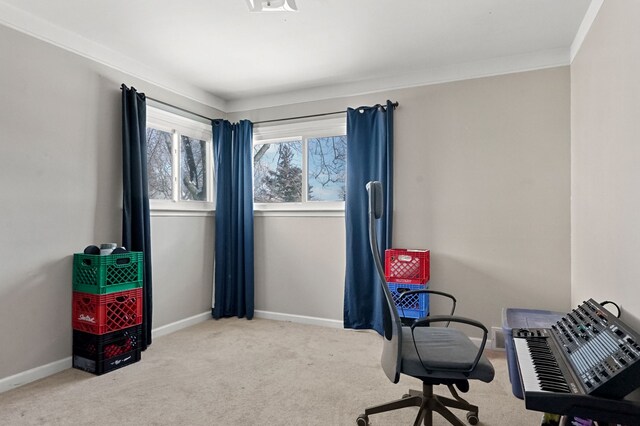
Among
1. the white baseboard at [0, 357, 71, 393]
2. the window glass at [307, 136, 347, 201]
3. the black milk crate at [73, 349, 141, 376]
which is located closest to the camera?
the white baseboard at [0, 357, 71, 393]

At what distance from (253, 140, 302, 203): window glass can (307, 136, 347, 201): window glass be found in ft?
0.47

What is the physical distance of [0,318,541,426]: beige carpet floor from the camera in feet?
6.89

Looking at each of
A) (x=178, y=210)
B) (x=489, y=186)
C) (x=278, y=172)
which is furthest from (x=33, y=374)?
(x=489, y=186)

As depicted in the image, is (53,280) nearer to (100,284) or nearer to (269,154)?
(100,284)

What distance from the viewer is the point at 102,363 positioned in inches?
105

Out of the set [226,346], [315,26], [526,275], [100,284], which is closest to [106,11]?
[315,26]

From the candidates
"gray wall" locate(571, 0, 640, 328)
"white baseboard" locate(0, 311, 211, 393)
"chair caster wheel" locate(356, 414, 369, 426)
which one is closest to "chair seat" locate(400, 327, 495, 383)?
"chair caster wheel" locate(356, 414, 369, 426)

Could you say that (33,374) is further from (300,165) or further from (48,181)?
(300,165)

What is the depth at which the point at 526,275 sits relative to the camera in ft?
10.2

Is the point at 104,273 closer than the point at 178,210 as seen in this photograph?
Yes

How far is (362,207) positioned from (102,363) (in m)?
2.43

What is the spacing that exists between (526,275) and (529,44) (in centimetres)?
183

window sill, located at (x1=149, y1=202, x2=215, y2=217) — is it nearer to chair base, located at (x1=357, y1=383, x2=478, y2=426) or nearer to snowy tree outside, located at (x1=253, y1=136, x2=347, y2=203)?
snowy tree outside, located at (x1=253, y1=136, x2=347, y2=203)

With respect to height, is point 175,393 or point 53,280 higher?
point 53,280
